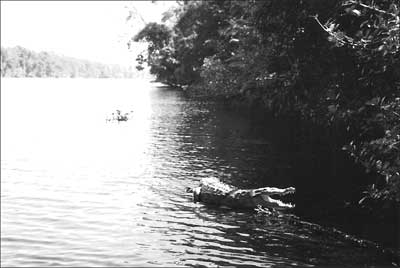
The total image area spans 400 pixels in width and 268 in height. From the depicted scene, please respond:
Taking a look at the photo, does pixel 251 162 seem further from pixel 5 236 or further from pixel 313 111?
pixel 5 236

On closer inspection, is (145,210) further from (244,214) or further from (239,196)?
(244,214)

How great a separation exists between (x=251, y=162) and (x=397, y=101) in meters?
19.7

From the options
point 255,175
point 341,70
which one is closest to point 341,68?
point 341,70

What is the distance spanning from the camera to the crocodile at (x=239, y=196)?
21656 mm

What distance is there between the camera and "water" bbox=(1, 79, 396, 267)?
16.3 metres

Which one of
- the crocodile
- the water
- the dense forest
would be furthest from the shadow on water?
the dense forest

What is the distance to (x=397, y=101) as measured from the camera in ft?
44.0

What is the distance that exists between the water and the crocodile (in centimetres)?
71

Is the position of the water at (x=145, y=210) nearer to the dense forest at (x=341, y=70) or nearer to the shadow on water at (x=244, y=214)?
the shadow on water at (x=244, y=214)

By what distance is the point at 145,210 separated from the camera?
2209 cm

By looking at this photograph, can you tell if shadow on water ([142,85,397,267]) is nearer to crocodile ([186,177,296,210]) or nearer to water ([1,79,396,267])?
water ([1,79,396,267])

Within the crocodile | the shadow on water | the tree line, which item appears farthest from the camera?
the crocodile

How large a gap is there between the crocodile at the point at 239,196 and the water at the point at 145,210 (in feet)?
2.32

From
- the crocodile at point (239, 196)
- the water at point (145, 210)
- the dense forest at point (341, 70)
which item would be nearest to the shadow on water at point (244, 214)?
the water at point (145, 210)
